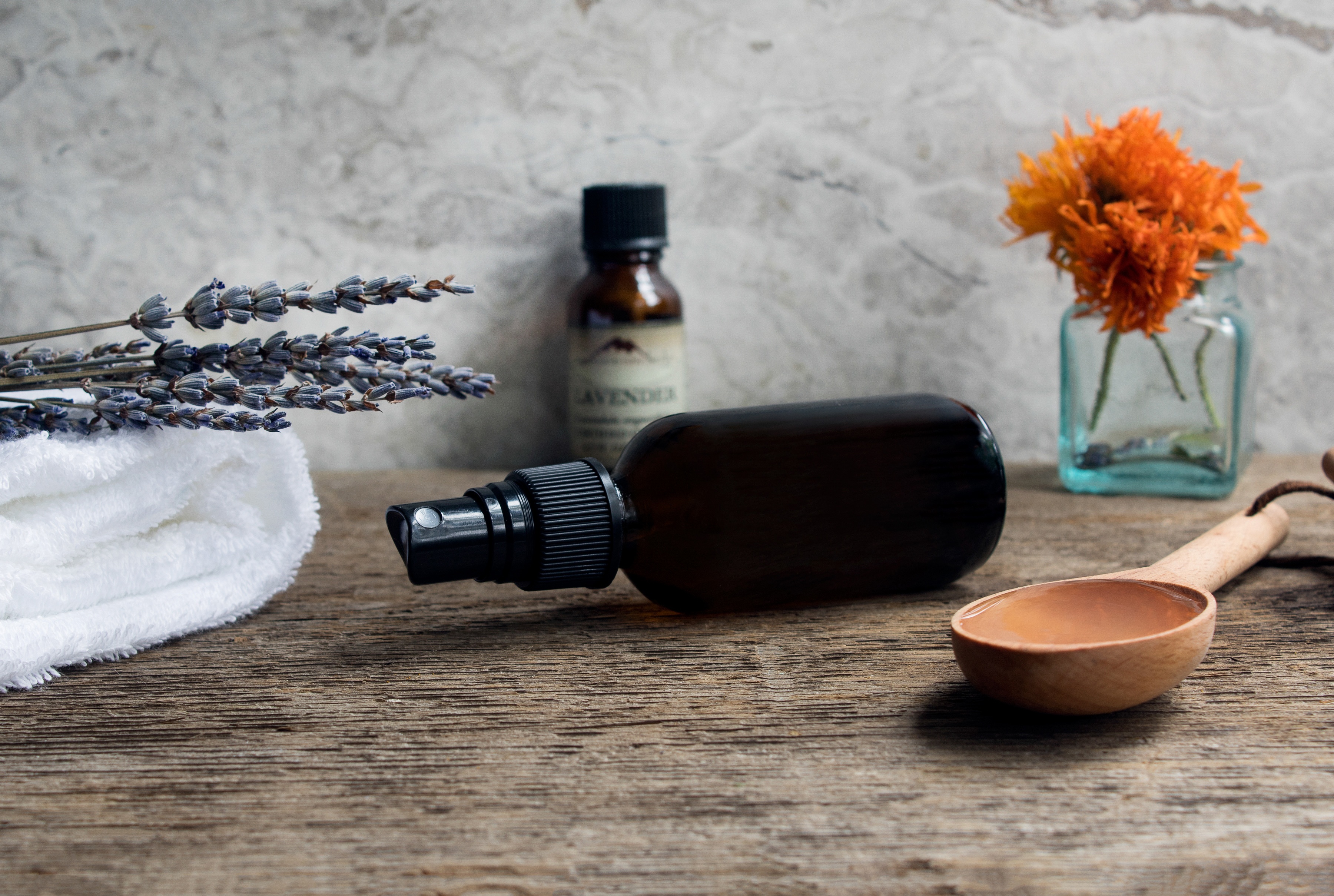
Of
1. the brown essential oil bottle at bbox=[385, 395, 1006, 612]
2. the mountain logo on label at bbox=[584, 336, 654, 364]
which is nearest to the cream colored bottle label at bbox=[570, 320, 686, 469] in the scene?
the mountain logo on label at bbox=[584, 336, 654, 364]

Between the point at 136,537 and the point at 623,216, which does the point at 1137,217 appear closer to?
the point at 623,216

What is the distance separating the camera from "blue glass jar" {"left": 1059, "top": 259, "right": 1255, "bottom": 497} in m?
0.74

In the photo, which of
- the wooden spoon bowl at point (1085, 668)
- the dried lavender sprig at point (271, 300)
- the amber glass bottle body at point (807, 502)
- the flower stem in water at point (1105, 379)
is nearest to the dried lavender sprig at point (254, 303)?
the dried lavender sprig at point (271, 300)

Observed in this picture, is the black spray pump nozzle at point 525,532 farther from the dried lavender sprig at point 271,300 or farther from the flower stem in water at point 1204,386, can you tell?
the flower stem in water at point 1204,386

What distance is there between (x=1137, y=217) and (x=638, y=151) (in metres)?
0.41

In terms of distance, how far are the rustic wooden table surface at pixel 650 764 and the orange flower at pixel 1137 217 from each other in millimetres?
229

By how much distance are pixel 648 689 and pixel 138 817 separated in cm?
19

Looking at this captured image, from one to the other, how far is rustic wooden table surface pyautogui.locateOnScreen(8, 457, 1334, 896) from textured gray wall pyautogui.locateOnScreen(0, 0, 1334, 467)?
0.42 metres

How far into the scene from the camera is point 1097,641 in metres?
0.40

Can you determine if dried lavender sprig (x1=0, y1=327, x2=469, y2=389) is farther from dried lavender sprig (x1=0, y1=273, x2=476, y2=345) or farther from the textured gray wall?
the textured gray wall

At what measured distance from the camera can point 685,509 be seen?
0.48 m

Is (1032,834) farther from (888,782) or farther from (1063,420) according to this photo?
(1063,420)

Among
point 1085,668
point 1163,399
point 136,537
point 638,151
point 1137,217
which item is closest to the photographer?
point 1085,668

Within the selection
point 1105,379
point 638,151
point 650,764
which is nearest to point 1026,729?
point 650,764
